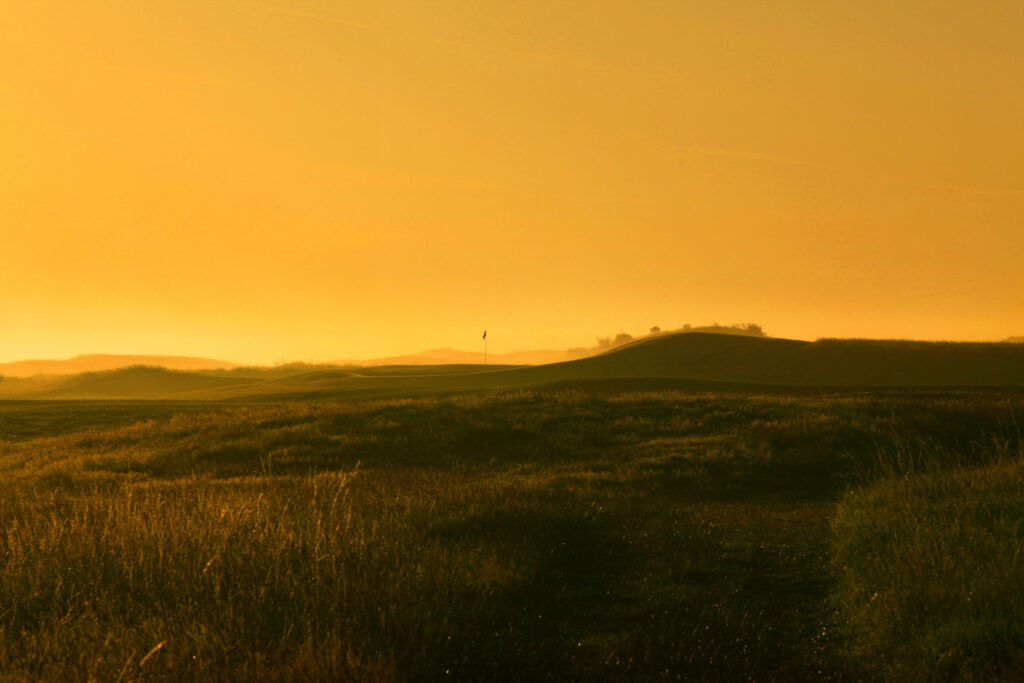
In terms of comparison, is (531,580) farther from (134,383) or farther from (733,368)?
(134,383)

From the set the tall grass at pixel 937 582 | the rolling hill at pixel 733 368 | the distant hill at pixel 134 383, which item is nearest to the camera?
the tall grass at pixel 937 582

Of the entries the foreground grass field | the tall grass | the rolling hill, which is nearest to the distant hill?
the rolling hill

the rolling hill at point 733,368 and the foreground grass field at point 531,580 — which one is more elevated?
the rolling hill at point 733,368

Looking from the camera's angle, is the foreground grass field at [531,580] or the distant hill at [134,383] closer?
the foreground grass field at [531,580]

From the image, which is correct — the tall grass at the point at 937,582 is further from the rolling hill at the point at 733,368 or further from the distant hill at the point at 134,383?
the distant hill at the point at 134,383

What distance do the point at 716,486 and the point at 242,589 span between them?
12422mm

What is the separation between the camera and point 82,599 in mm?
9094

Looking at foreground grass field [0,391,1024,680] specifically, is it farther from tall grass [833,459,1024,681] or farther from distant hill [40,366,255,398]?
distant hill [40,366,255,398]

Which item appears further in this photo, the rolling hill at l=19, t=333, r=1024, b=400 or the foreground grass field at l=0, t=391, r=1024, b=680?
the rolling hill at l=19, t=333, r=1024, b=400

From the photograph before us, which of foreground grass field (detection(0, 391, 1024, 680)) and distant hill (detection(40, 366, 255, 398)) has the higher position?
distant hill (detection(40, 366, 255, 398))

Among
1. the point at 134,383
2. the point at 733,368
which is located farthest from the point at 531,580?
the point at 134,383

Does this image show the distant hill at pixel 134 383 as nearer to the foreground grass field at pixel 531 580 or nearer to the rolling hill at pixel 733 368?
the rolling hill at pixel 733 368

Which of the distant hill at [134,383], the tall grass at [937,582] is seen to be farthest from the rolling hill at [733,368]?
the tall grass at [937,582]

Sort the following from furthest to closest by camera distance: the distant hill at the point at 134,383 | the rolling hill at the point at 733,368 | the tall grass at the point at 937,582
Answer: the distant hill at the point at 134,383
the rolling hill at the point at 733,368
the tall grass at the point at 937,582
